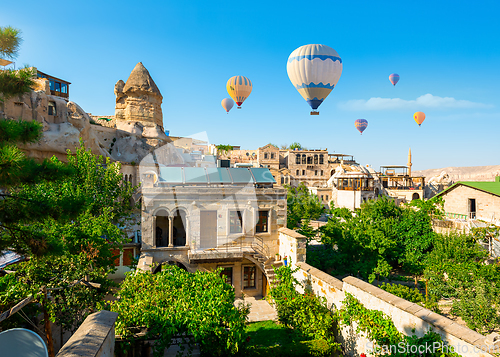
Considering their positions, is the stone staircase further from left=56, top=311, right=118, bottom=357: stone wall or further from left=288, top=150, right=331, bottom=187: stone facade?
left=288, top=150, right=331, bottom=187: stone facade

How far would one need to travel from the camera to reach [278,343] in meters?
11.0

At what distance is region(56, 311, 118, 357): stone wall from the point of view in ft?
17.4

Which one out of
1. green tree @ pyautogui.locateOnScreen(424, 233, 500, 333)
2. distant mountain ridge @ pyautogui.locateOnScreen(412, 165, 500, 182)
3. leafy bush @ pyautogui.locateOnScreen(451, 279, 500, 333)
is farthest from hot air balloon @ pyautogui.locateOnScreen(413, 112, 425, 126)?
leafy bush @ pyautogui.locateOnScreen(451, 279, 500, 333)

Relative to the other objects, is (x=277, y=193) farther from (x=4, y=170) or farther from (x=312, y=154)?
(x=312, y=154)

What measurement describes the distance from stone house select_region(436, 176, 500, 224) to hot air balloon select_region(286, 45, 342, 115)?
50.4 ft

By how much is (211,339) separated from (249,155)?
3185 inches

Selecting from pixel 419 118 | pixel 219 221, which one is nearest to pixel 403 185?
pixel 419 118

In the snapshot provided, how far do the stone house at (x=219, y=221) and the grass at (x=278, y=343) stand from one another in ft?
9.17

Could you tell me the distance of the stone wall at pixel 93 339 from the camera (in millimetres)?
5312

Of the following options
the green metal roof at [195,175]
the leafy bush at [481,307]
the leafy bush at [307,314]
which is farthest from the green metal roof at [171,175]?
the leafy bush at [481,307]

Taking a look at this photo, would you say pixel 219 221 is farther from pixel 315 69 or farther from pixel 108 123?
pixel 108 123

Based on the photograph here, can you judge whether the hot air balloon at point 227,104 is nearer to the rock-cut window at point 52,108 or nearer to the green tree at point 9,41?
the rock-cut window at point 52,108

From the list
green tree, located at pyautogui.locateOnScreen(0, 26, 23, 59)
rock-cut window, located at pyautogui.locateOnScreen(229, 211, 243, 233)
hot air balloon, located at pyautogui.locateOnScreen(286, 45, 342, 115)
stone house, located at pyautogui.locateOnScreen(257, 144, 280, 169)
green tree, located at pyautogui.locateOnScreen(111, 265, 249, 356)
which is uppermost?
hot air balloon, located at pyautogui.locateOnScreen(286, 45, 342, 115)

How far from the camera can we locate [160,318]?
25.7 feet
